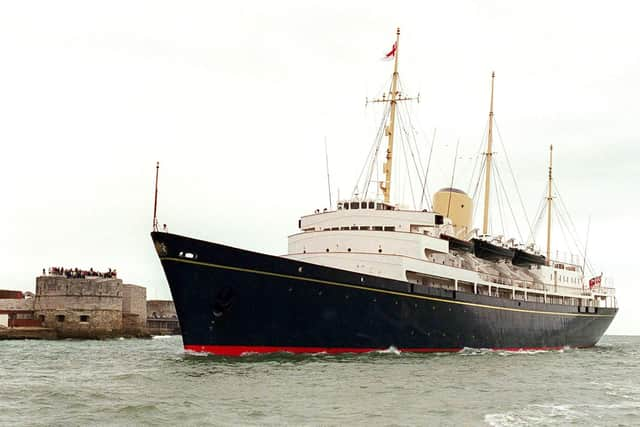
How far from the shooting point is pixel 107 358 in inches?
1184

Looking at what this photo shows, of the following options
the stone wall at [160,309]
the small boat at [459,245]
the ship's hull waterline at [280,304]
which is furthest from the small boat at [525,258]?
the stone wall at [160,309]

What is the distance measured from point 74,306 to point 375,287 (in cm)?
3290

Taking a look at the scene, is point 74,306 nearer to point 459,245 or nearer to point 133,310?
point 133,310

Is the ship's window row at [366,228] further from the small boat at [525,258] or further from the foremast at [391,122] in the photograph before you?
the small boat at [525,258]

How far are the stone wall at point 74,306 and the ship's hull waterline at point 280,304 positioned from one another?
3049 centimetres

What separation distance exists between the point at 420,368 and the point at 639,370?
12073 mm

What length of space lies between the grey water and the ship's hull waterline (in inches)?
31.4

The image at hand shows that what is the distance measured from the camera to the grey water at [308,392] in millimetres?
16016

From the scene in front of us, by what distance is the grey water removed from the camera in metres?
16.0

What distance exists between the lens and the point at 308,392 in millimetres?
18812

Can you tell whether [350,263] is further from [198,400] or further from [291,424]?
[291,424]

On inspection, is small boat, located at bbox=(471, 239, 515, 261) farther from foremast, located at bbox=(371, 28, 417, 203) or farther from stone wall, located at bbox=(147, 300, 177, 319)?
stone wall, located at bbox=(147, 300, 177, 319)

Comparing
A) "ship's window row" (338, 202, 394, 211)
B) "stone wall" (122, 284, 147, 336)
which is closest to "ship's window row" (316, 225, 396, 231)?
"ship's window row" (338, 202, 394, 211)

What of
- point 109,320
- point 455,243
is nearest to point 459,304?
point 455,243
